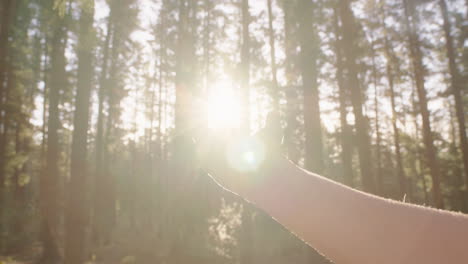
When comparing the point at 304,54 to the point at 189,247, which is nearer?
the point at 304,54

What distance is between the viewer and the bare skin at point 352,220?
781 millimetres

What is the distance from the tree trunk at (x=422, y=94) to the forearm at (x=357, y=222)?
57.9 feet

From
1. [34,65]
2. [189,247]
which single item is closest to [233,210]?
[189,247]

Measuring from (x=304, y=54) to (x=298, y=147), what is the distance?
574 inches

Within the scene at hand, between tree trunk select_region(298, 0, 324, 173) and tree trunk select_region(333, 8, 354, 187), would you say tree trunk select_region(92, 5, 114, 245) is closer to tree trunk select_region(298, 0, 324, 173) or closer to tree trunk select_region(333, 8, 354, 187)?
tree trunk select_region(298, 0, 324, 173)

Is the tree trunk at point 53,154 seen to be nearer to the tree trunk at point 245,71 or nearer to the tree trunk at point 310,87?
the tree trunk at point 245,71

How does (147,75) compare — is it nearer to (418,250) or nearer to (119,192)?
(119,192)

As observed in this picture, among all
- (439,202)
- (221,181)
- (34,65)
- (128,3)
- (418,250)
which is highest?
(128,3)

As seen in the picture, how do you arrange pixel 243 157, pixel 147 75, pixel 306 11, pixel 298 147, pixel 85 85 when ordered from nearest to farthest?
pixel 243 157 < pixel 85 85 < pixel 306 11 < pixel 298 147 < pixel 147 75

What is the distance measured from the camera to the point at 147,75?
98.5 ft

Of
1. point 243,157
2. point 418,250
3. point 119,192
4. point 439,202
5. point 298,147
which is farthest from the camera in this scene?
point 119,192

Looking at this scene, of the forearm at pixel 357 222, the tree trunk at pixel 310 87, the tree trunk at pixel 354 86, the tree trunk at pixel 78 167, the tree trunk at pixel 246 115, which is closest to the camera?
the forearm at pixel 357 222

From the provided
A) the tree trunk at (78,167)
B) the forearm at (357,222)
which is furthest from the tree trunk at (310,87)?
the forearm at (357,222)

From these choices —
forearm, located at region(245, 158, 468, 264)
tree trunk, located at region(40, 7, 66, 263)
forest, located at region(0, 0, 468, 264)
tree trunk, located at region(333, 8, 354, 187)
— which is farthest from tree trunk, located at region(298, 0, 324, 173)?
tree trunk, located at region(40, 7, 66, 263)
